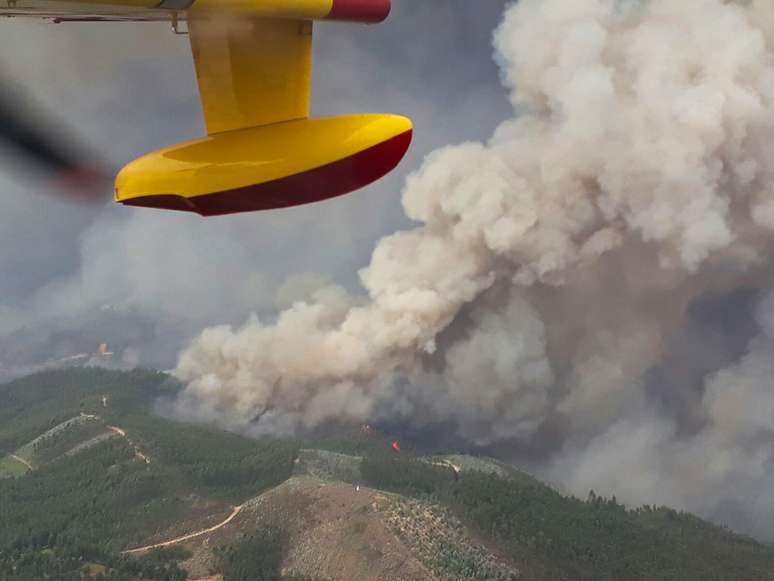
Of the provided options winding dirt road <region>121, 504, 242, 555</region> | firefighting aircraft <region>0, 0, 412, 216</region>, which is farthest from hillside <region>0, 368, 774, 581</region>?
firefighting aircraft <region>0, 0, 412, 216</region>

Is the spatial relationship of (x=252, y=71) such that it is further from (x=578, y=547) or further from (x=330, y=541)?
(x=578, y=547)

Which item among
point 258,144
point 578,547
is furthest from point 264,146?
point 578,547

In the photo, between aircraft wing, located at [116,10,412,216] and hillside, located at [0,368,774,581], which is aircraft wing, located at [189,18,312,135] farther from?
hillside, located at [0,368,774,581]

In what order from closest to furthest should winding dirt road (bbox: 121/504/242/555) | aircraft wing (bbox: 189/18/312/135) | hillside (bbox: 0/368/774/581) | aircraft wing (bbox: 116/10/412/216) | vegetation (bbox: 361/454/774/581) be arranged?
aircraft wing (bbox: 189/18/312/135) → aircraft wing (bbox: 116/10/412/216) → hillside (bbox: 0/368/774/581) → winding dirt road (bbox: 121/504/242/555) → vegetation (bbox: 361/454/774/581)

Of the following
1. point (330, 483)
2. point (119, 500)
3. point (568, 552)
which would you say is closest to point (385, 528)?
point (330, 483)

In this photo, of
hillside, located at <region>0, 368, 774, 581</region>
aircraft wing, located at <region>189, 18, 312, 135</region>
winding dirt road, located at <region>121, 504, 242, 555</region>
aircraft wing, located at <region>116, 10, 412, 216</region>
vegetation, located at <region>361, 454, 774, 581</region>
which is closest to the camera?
aircraft wing, located at <region>189, 18, 312, 135</region>

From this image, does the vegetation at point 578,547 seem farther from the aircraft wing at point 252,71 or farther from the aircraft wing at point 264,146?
the aircraft wing at point 252,71

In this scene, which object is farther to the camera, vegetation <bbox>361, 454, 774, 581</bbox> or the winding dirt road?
vegetation <bbox>361, 454, 774, 581</bbox>

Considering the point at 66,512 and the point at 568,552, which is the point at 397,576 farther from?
the point at 66,512

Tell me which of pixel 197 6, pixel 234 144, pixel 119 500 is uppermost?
pixel 119 500
